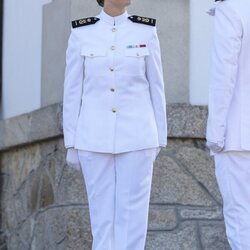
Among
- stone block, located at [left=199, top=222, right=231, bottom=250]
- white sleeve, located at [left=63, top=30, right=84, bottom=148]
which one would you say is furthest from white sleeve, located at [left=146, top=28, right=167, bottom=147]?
stone block, located at [left=199, top=222, right=231, bottom=250]

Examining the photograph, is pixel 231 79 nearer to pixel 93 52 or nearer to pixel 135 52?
pixel 135 52

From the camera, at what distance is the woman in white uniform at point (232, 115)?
4.46 meters

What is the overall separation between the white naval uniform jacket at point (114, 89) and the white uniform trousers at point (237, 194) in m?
0.48

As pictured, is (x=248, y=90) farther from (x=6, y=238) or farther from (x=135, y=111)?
(x=6, y=238)

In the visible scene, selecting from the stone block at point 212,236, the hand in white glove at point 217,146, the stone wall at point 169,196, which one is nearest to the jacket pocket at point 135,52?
the hand in white glove at point 217,146

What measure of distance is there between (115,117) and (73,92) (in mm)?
279

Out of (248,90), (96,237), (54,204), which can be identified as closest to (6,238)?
(54,204)

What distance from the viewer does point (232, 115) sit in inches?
179

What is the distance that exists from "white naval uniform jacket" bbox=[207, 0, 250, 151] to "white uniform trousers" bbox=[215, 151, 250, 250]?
0.07 metres

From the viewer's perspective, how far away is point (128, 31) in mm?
4887

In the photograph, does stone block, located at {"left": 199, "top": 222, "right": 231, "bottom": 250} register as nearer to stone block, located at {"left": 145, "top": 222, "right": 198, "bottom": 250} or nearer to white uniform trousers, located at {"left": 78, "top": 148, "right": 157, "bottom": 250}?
stone block, located at {"left": 145, "top": 222, "right": 198, "bottom": 250}

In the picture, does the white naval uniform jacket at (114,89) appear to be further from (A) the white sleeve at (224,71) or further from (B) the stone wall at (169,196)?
(B) the stone wall at (169,196)

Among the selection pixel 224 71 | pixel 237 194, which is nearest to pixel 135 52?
pixel 224 71

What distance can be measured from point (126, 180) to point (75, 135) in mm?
378
